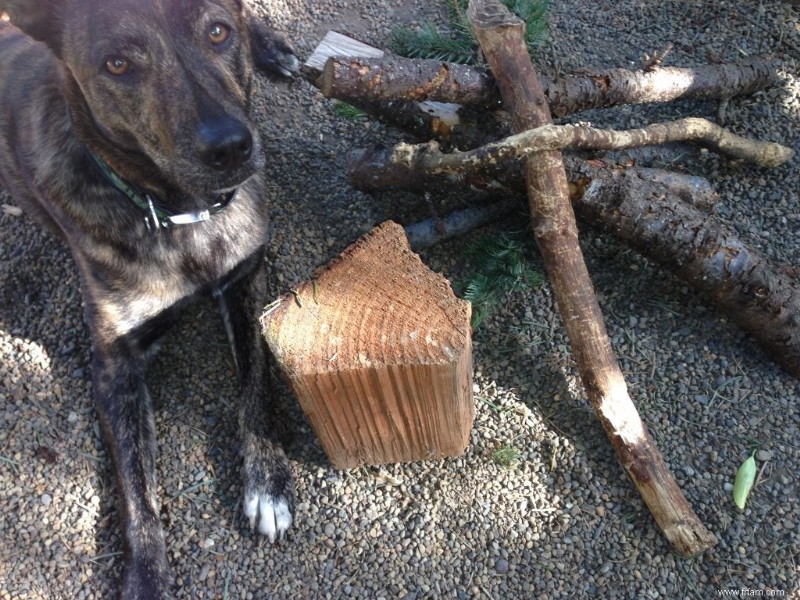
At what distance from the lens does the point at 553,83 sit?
9.05ft

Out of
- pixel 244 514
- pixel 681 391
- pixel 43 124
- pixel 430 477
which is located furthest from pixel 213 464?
pixel 681 391

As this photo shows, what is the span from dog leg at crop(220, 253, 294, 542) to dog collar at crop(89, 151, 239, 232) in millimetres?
357

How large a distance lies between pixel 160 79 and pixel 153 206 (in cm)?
50

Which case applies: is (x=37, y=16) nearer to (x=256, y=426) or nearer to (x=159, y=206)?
(x=159, y=206)

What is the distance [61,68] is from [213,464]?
56.9 inches

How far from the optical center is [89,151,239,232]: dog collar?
2344mm

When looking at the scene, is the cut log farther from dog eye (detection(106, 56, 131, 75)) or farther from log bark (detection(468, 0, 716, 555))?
dog eye (detection(106, 56, 131, 75))

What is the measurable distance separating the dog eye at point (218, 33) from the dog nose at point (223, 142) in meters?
0.34

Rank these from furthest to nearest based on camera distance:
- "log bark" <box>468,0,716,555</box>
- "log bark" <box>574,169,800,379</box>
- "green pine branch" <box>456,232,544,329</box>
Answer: "green pine branch" <box>456,232,544,329</box> < "log bark" <box>574,169,800,379</box> < "log bark" <box>468,0,716,555</box>

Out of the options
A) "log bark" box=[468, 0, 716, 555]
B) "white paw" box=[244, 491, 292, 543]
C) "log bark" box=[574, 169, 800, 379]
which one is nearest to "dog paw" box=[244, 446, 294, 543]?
"white paw" box=[244, 491, 292, 543]

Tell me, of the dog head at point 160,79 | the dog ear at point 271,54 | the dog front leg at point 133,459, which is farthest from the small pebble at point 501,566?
the dog ear at point 271,54

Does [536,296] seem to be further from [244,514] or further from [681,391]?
[244,514]

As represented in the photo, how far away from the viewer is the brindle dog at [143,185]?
203 cm

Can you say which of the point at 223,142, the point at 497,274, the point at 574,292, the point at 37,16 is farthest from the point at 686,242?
the point at 37,16
